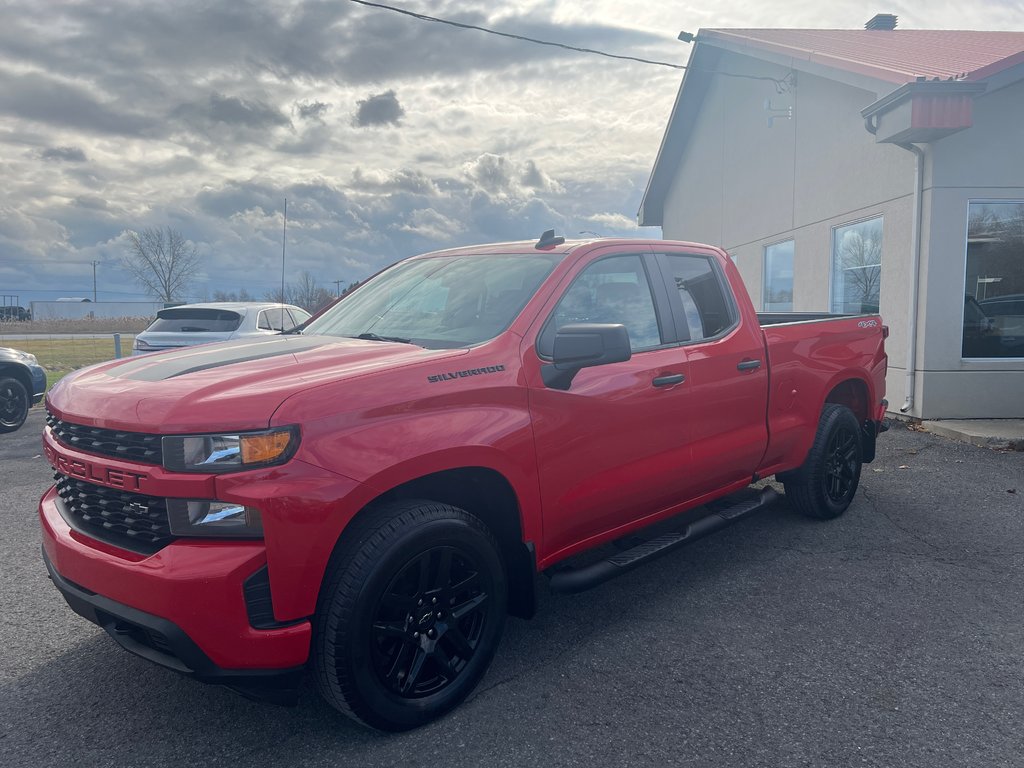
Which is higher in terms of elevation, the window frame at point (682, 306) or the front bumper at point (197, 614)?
the window frame at point (682, 306)

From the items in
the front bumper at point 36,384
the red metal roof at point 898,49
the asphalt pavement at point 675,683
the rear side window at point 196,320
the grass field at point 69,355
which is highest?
the red metal roof at point 898,49

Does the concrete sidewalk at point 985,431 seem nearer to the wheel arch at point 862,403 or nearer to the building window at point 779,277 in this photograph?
the wheel arch at point 862,403

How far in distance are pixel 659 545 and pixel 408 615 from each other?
1.56 metres

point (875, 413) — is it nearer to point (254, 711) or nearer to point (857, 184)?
point (254, 711)

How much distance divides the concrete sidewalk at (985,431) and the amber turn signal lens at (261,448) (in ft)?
26.6

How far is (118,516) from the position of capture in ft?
9.15

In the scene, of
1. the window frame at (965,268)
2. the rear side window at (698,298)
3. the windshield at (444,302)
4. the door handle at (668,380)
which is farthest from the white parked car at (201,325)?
the window frame at (965,268)

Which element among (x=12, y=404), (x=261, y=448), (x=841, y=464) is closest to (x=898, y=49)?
(x=841, y=464)

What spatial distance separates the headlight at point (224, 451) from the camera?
255 cm

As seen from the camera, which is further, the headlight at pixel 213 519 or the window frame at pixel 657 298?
the window frame at pixel 657 298

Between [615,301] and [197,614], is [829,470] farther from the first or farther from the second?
[197,614]

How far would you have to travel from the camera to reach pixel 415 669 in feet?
9.74

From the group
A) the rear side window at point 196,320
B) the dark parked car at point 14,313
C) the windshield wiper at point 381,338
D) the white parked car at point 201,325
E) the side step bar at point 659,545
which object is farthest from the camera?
the dark parked car at point 14,313

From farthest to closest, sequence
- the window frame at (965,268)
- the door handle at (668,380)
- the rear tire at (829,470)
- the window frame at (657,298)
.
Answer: the window frame at (965,268) < the rear tire at (829,470) < the window frame at (657,298) < the door handle at (668,380)
